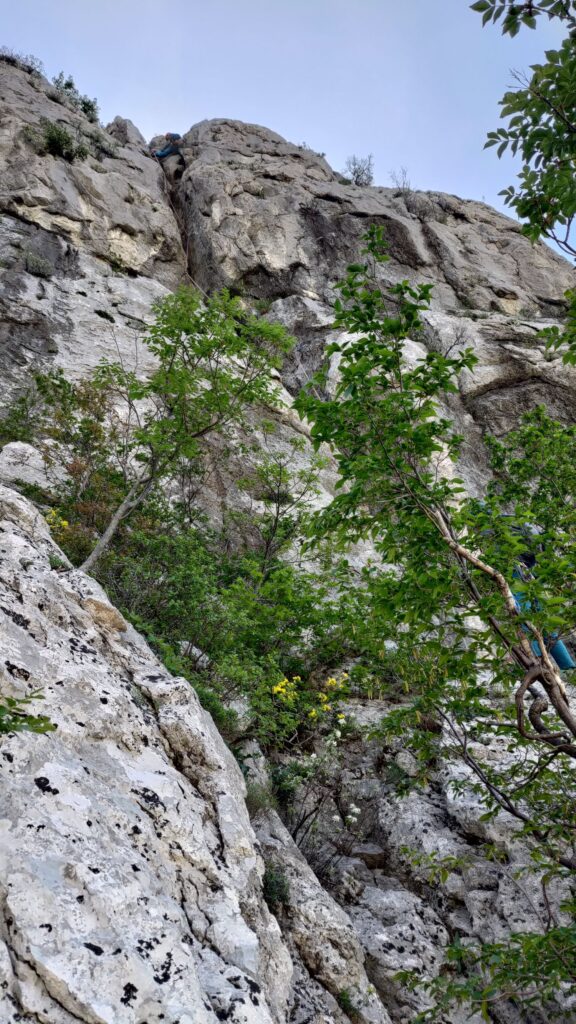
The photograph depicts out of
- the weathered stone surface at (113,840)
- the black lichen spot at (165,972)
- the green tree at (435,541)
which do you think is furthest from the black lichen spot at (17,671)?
the green tree at (435,541)

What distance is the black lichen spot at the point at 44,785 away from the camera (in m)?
3.39

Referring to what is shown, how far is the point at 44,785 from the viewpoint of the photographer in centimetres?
341

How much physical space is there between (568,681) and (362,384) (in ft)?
11.8

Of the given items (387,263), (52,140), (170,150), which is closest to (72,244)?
(52,140)

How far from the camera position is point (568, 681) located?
5.30m

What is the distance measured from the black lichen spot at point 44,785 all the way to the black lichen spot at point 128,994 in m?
1.14

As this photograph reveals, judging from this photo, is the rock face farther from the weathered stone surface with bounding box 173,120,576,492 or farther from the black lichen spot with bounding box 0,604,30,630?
the weathered stone surface with bounding box 173,120,576,492

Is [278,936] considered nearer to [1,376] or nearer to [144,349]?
[1,376]

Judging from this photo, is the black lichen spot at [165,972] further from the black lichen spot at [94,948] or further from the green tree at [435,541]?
the green tree at [435,541]

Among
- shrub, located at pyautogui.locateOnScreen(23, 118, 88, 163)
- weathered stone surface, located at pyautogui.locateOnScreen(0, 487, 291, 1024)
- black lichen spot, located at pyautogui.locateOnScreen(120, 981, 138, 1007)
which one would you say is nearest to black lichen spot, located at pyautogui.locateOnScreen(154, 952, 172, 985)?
weathered stone surface, located at pyautogui.locateOnScreen(0, 487, 291, 1024)

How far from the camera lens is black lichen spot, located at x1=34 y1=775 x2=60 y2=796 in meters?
3.39

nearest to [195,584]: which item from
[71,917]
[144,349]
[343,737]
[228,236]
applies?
[343,737]

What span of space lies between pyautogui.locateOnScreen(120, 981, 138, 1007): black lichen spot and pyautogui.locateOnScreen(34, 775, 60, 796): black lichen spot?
1.14 m

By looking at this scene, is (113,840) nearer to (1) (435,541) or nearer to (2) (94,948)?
(2) (94,948)
